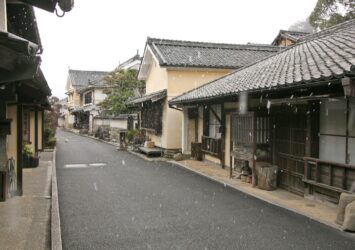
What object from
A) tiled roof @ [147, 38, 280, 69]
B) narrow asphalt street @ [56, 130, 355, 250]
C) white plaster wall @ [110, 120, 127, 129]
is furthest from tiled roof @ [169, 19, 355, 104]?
white plaster wall @ [110, 120, 127, 129]

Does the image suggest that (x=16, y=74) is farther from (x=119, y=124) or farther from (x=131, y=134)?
(x=119, y=124)

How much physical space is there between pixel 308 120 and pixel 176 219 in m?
4.23

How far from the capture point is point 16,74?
385 cm

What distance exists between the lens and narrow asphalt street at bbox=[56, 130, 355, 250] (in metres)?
6.62

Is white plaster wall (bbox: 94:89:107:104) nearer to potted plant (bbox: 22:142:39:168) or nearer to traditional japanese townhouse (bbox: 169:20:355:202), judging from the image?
potted plant (bbox: 22:142:39:168)

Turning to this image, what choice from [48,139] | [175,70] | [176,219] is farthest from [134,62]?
[176,219]

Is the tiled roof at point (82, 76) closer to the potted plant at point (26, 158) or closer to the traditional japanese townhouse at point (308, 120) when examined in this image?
the potted plant at point (26, 158)

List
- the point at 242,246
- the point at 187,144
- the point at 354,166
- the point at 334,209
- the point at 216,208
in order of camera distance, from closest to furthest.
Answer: the point at 242,246, the point at 354,166, the point at 334,209, the point at 216,208, the point at 187,144

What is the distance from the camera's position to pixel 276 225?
300 inches

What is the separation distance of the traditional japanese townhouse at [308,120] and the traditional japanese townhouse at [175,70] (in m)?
7.22

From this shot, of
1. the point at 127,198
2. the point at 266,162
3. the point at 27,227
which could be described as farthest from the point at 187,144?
the point at 27,227

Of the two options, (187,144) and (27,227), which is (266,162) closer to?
(27,227)

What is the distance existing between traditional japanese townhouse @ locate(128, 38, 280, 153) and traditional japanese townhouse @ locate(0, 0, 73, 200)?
36.9 feet

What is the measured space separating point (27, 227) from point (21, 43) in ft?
16.5
